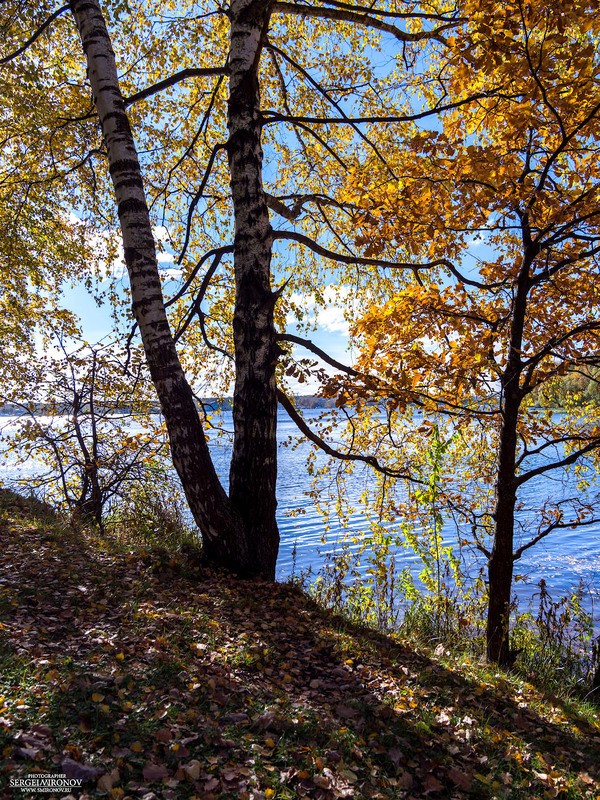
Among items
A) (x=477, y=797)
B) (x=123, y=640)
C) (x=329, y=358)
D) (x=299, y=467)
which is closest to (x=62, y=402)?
(x=329, y=358)

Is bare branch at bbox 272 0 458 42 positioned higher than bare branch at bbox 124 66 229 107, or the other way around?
bare branch at bbox 272 0 458 42

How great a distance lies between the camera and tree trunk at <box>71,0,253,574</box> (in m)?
4.67

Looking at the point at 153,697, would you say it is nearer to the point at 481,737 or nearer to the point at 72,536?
the point at 481,737

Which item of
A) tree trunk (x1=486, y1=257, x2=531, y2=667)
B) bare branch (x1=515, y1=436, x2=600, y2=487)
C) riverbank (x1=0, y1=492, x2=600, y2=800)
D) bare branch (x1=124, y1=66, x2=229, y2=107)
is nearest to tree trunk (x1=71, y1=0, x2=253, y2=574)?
bare branch (x1=124, y1=66, x2=229, y2=107)

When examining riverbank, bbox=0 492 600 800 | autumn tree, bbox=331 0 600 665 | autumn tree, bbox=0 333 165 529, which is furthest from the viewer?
autumn tree, bbox=0 333 165 529

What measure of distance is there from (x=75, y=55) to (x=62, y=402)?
17.0 ft

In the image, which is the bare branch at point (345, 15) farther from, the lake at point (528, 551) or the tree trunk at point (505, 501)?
the lake at point (528, 551)

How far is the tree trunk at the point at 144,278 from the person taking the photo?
15.3 feet

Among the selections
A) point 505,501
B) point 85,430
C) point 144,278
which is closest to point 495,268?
point 505,501

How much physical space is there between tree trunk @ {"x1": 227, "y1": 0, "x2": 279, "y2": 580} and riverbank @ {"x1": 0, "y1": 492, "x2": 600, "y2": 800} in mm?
884

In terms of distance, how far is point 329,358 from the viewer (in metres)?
5.31

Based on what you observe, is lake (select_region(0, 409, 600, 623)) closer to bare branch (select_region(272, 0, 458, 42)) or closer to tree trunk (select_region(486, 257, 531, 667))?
tree trunk (select_region(486, 257, 531, 667))

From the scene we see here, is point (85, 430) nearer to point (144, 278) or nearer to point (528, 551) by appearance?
point (144, 278)

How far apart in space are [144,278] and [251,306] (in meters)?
1.04
